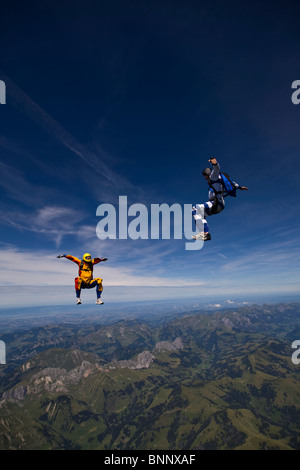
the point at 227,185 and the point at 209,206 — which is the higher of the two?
the point at 227,185

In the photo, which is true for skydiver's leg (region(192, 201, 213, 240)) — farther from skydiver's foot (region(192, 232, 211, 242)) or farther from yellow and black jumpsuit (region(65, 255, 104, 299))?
yellow and black jumpsuit (region(65, 255, 104, 299))

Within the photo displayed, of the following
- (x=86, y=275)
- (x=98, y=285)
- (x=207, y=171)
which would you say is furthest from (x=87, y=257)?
(x=207, y=171)

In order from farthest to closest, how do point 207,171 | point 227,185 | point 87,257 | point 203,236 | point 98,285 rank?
point 98,285 → point 87,257 → point 227,185 → point 203,236 → point 207,171

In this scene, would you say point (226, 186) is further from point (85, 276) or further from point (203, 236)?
point (85, 276)

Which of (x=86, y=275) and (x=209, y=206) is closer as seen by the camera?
(x=209, y=206)

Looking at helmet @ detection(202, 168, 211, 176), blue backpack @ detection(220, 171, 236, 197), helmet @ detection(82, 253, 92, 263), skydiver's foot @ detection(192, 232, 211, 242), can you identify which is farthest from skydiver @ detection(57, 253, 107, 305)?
blue backpack @ detection(220, 171, 236, 197)

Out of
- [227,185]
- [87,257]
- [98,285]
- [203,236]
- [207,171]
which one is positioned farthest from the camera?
[98,285]
